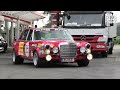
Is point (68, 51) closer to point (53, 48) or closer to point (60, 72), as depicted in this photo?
point (53, 48)

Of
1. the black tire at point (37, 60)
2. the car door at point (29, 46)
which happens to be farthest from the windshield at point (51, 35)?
the black tire at point (37, 60)

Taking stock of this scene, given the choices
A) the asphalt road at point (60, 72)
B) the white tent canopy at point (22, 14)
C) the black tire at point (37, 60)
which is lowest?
the asphalt road at point (60, 72)

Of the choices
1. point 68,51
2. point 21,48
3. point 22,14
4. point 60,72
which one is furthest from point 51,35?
point 22,14

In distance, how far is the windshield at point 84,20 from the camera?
21141 mm

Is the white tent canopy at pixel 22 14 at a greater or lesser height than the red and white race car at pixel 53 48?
greater

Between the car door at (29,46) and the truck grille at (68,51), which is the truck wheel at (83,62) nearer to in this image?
the truck grille at (68,51)

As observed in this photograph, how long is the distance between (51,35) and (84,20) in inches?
215

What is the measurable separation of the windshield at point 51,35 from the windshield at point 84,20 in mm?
4819

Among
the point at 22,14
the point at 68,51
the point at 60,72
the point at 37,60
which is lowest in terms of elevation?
the point at 60,72

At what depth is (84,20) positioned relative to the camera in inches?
832
